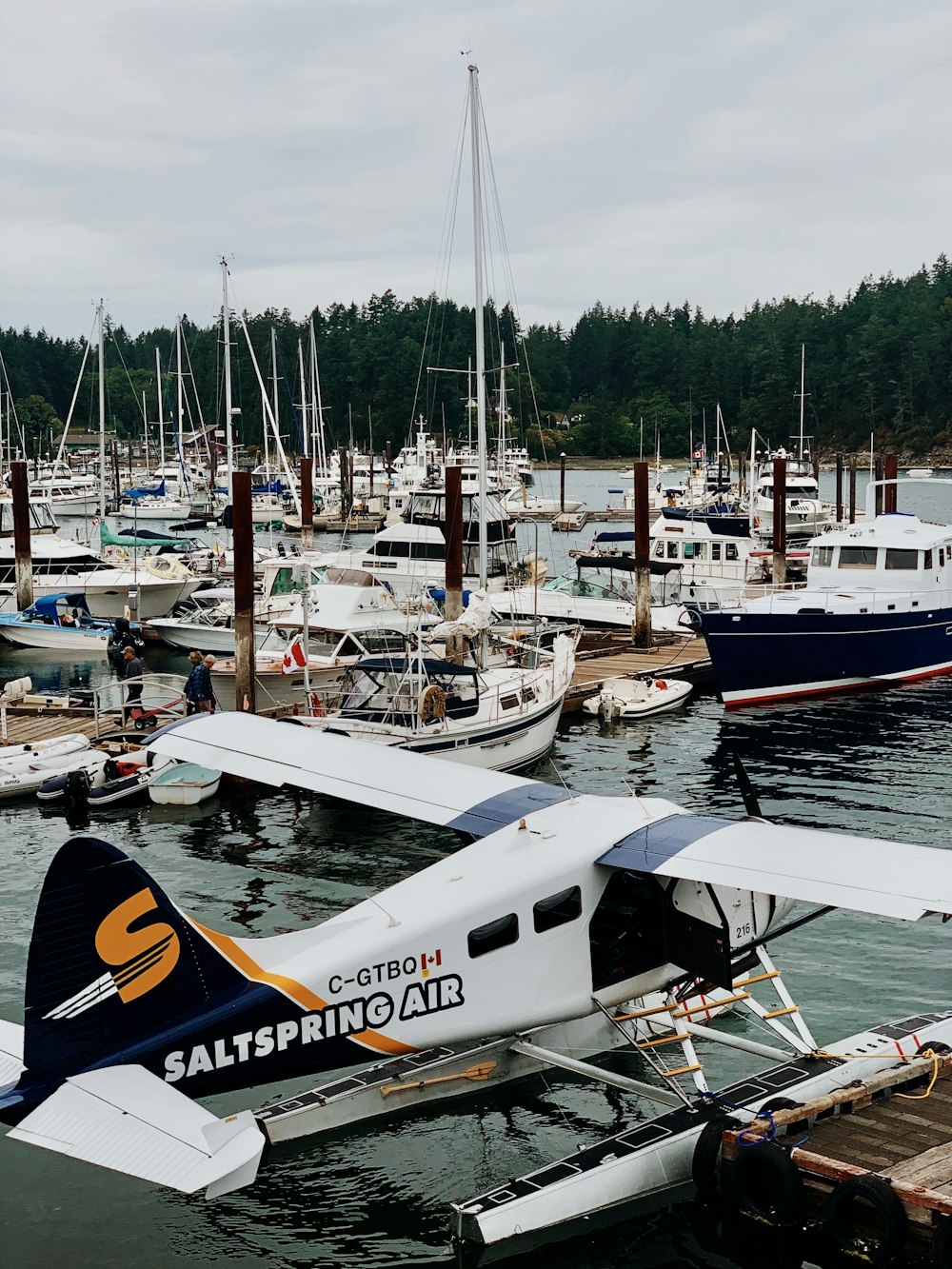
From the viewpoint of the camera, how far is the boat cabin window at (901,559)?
36.2 m

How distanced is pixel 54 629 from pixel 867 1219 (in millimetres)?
37265

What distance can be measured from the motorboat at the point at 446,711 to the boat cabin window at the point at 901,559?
14089 mm

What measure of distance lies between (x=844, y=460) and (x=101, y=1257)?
546 feet

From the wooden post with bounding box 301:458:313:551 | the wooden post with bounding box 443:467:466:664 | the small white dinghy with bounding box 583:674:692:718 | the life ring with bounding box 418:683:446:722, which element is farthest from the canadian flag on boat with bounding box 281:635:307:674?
the wooden post with bounding box 301:458:313:551

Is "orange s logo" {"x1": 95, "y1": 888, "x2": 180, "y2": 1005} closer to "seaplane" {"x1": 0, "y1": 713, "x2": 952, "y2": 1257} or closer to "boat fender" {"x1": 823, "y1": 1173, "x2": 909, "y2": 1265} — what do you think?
"seaplane" {"x1": 0, "y1": 713, "x2": 952, "y2": 1257}

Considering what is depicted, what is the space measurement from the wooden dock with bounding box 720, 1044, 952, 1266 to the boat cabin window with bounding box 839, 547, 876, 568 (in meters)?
26.1

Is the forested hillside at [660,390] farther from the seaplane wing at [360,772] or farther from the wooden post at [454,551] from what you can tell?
the seaplane wing at [360,772]

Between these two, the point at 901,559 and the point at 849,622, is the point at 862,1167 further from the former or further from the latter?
the point at 901,559

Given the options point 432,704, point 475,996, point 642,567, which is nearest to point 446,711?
point 432,704

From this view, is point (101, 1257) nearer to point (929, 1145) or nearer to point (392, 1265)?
point (392, 1265)

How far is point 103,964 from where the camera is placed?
33.2 feet

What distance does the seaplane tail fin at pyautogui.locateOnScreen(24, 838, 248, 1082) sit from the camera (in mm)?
9891

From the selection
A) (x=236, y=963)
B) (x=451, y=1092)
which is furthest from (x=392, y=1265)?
(x=236, y=963)

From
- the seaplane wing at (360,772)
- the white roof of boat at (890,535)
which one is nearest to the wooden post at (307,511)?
the white roof of boat at (890,535)
